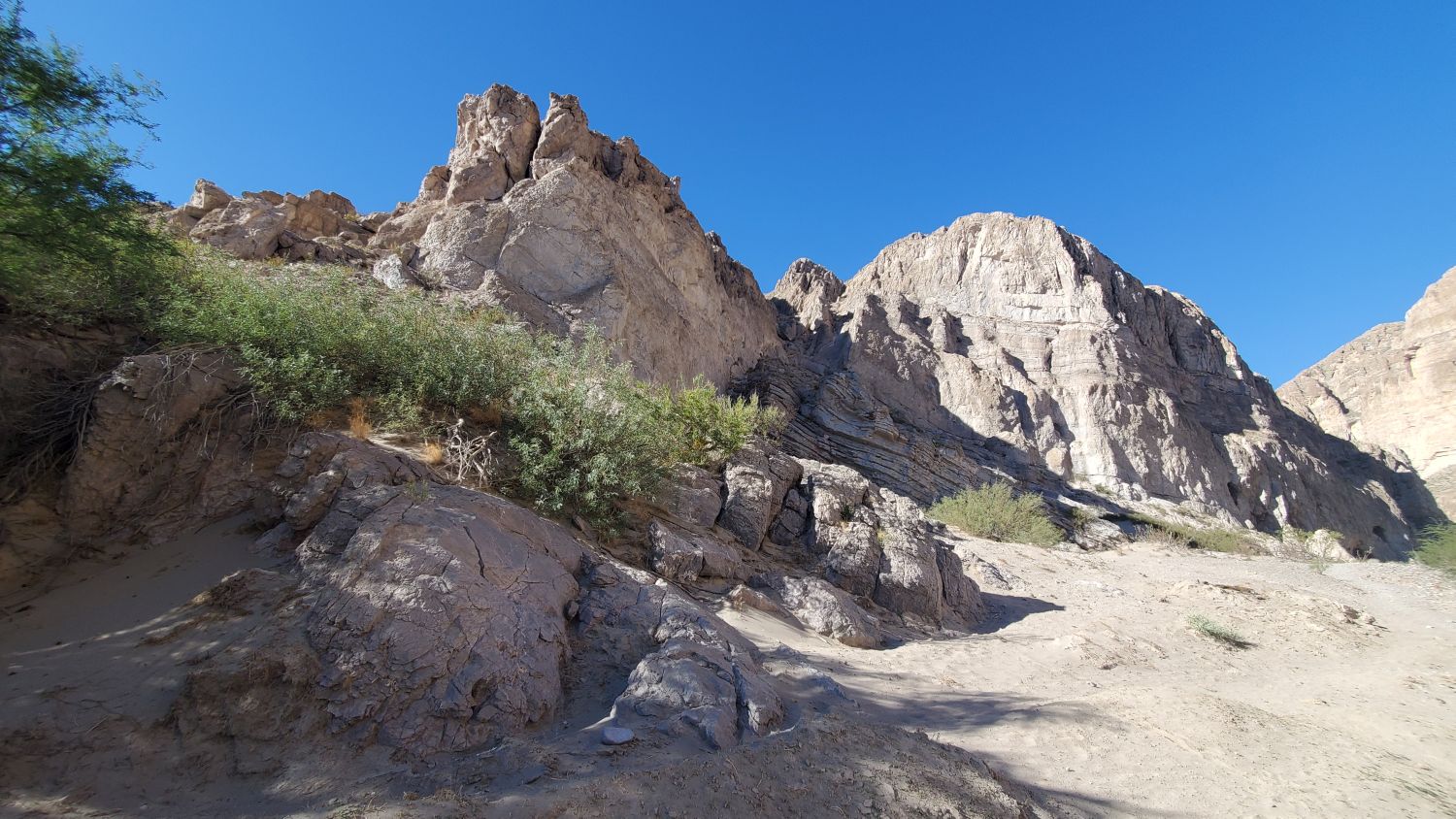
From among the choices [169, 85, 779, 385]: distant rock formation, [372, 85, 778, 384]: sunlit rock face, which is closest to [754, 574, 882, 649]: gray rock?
[169, 85, 779, 385]: distant rock formation

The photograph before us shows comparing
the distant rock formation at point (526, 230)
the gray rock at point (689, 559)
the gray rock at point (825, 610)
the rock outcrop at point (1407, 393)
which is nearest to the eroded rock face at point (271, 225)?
the distant rock formation at point (526, 230)

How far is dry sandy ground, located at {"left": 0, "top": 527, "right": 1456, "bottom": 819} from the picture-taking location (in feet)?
7.79

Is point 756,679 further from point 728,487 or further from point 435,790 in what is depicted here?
point 728,487

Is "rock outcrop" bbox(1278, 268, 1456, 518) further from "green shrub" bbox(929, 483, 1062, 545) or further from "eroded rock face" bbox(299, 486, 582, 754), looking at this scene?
"eroded rock face" bbox(299, 486, 582, 754)

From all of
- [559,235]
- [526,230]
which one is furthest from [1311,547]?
[526,230]

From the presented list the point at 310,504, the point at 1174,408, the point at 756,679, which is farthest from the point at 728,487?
the point at 1174,408

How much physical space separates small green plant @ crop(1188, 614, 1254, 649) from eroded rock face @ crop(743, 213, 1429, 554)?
1436 centimetres

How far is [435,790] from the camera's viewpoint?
2350 mm

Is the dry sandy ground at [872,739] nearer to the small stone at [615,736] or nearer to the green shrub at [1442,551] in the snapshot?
the small stone at [615,736]

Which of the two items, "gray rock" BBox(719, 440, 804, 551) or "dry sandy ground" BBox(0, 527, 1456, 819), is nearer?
"dry sandy ground" BBox(0, 527, 1456, 819)

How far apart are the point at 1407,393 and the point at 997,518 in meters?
57.9

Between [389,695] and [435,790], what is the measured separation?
77 centimetres

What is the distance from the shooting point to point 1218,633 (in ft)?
24.8

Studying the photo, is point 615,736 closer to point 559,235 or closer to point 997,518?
point 997,518
